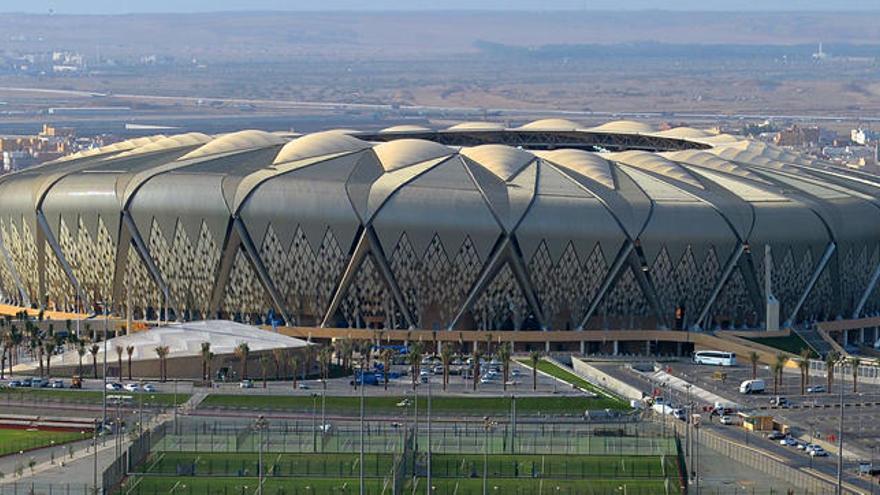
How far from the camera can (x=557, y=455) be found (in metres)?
92.0

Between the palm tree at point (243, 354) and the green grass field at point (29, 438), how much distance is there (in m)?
17.2

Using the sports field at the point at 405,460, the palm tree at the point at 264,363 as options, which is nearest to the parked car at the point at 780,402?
the sports field at the point at 405,460

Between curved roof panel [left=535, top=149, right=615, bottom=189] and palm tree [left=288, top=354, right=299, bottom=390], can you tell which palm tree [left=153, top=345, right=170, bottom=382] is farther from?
curved roof panel [left=535, top=149, right=615, bottom=189]

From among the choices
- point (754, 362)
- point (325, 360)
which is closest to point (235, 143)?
point (325, 360)

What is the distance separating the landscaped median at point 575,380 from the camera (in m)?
108

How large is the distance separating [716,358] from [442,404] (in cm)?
2226

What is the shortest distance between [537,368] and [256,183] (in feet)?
63.3

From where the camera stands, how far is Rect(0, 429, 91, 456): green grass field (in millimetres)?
92500

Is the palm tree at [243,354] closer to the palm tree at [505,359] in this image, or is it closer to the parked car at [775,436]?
the palm tree at [505,359]

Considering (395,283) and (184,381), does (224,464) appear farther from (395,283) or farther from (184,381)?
(395,283)

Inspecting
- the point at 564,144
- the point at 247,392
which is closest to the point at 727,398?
the point at 247,392

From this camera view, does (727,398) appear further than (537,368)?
No

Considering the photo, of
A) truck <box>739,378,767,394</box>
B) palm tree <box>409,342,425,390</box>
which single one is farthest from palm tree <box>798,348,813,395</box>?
palm tree <box>409,342,425,390</box>

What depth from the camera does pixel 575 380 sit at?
4540 inches
